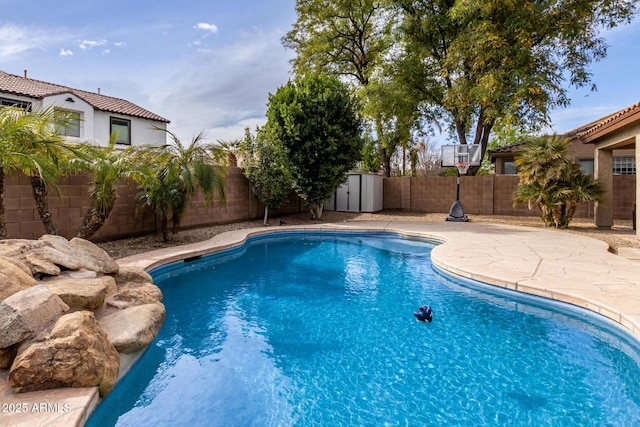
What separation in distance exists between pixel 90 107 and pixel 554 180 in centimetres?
1869

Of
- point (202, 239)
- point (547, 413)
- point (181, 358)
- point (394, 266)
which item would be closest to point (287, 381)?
point (181, 358)

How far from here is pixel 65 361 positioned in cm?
249

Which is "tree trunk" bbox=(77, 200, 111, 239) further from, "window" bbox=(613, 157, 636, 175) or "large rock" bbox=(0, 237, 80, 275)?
"window" bbox=(613, 157, 636, 175)

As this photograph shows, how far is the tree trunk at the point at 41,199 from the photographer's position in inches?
230

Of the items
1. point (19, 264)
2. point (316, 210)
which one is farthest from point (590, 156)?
point (19, 264)

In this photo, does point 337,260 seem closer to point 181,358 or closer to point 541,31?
point 181,358

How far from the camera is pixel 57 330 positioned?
263 centimetres

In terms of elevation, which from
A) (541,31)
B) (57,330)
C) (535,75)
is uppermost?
(541,31)

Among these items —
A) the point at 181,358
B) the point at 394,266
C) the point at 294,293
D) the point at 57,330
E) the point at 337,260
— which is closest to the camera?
the point at 57,330

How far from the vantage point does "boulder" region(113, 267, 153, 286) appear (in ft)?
15.7

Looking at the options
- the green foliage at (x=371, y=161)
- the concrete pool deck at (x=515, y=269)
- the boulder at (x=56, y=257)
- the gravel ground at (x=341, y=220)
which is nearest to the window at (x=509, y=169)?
the gravel ground at (x=341, y=220)

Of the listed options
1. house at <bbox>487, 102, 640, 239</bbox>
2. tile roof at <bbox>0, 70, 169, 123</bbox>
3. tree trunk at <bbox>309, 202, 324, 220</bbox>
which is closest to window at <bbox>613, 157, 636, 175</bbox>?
house at <bbox>487, 102, 640, 239</bbox>

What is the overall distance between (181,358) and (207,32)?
950cm

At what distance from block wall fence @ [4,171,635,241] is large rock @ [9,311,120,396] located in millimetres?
4287
